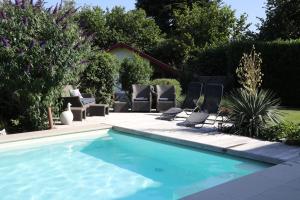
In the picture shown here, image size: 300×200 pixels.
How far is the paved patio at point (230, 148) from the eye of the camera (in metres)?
5.00

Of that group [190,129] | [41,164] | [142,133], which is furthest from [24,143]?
[190,129]

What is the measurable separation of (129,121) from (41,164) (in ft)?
13.6

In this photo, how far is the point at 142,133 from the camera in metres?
9.79

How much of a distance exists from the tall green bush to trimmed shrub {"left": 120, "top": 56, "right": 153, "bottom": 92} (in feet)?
20.2

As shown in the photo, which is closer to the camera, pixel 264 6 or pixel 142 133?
pixel 142 133

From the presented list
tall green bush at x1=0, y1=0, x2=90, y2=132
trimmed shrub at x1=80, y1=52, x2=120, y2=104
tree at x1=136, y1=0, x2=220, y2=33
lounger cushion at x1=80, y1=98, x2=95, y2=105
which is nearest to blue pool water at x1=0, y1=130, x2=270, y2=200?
tall green bush at x1=0, y1=0, x2=90, y2=132

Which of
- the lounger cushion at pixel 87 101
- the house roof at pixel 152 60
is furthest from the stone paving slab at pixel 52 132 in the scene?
the house roof at pixel 152 60

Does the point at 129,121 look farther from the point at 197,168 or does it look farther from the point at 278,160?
the point at 278,160

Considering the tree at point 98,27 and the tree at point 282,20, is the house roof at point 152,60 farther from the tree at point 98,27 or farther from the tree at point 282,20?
the tree at point 98,27

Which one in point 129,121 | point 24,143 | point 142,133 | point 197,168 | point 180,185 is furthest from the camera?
point 129,121

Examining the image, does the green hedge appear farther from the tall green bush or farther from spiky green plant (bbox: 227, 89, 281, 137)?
the tall green bush

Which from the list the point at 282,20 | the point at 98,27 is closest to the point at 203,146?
the point at 282,20

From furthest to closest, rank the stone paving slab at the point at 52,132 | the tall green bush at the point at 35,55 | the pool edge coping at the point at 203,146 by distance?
the tall green bush at the point at 35,55 → the stone paving slab at the point at 52,132 → the pool edge coping at the point at 203,146

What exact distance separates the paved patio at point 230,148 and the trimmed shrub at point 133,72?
374 cm
